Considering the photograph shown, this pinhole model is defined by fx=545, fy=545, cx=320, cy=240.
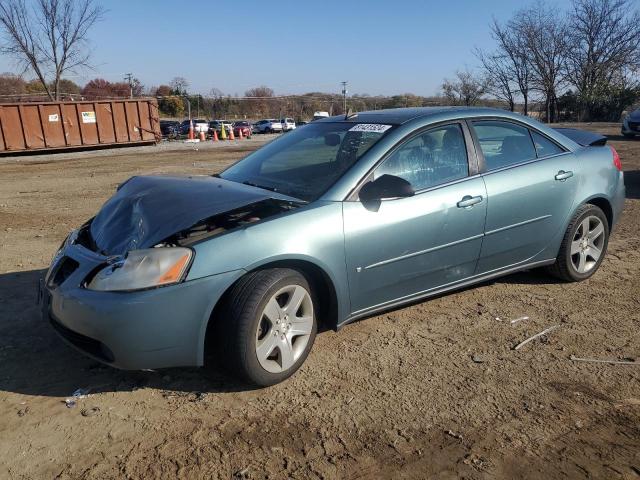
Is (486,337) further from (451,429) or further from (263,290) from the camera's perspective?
(263,290)

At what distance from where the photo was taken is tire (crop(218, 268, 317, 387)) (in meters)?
2.97

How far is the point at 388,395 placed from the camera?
3111mm

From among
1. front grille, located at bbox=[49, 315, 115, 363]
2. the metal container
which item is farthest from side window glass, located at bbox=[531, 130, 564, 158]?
the metal container

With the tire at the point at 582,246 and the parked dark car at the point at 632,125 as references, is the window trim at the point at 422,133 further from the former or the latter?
the parked dark car at the point at 632,125

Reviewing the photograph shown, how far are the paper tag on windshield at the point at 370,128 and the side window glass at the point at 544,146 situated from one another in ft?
4.79

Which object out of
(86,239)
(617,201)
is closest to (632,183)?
(617,201)

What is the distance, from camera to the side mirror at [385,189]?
3.44 m

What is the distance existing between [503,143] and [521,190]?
1.41ft

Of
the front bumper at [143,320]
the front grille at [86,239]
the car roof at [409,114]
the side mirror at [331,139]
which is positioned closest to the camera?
the front bumper at [143,320]

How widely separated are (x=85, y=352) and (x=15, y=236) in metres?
4.73

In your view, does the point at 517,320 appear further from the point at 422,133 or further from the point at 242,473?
the point at 242,473

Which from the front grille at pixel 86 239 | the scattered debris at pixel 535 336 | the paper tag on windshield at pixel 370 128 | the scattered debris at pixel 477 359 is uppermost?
the paper tag on windshield at pixel 370 128

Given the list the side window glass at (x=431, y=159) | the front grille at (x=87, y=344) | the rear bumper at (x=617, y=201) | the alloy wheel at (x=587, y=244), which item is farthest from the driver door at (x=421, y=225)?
the rear bumper at (x=617, y=201)

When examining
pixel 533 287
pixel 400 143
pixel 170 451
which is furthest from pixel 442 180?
pixel 170 451
